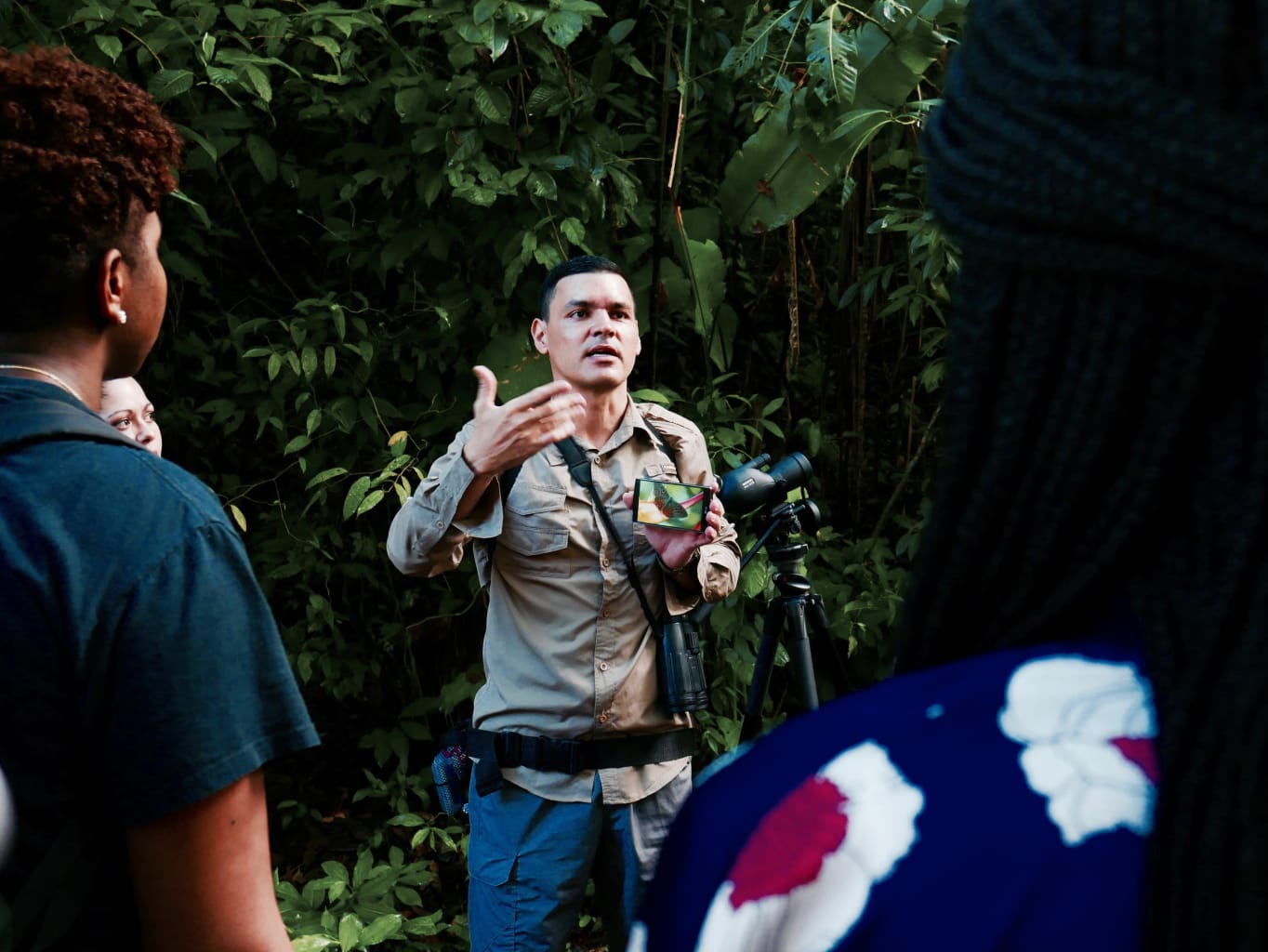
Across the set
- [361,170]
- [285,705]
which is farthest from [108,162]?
[361,170]

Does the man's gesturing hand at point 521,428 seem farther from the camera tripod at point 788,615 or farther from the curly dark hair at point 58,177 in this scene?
the curly dark hair at point 58,177

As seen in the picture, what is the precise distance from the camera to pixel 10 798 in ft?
3.23

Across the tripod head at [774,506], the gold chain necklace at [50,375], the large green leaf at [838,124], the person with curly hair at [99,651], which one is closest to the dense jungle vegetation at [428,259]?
the large green leaf at [838,124]

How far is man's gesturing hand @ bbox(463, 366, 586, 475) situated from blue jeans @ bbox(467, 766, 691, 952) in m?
0.70

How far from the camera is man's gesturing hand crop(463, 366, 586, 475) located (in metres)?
2.33

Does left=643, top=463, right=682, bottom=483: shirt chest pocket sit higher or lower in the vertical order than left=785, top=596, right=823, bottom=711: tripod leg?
higher

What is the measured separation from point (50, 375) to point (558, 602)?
1476 mm

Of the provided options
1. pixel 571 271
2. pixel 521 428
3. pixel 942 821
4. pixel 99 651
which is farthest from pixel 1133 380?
pixel 571 271

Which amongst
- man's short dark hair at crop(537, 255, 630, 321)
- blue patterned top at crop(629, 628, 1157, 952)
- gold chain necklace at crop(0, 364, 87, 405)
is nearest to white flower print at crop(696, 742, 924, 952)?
blue patterned top at crop(629, 628, 1157, 952)

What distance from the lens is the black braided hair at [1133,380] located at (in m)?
0.47

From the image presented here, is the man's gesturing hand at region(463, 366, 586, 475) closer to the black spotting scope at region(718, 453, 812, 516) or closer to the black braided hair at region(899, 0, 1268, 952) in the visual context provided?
the black spotting scope at region(718, 453, 812, 516)

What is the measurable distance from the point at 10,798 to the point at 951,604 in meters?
0.82

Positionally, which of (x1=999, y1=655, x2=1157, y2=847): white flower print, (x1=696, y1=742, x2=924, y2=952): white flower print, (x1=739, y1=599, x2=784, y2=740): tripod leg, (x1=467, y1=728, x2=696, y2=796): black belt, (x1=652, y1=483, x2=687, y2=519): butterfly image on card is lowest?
(x1=467, y1=728, x2=696, y2=796): black belt

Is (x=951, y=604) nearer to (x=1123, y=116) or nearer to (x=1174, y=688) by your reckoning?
(x=1174, y=688)
